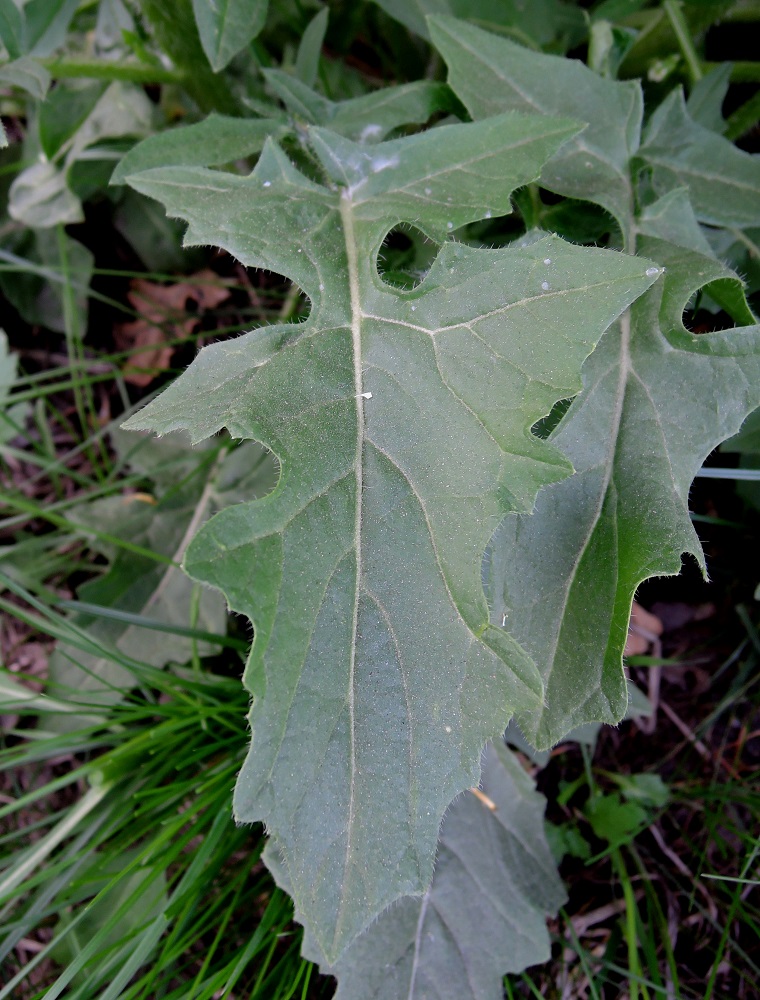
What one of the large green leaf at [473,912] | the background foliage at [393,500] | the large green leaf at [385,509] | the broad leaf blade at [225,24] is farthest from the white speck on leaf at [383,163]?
the large green leaf at [473,912]

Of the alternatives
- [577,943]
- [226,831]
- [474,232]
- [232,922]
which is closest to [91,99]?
[474,232]

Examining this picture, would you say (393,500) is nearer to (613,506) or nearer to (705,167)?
(613,506)

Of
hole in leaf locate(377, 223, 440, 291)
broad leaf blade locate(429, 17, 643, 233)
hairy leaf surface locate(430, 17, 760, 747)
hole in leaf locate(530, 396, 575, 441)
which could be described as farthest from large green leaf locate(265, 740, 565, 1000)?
broad leaf blade locate(429, 17, 643, 233)

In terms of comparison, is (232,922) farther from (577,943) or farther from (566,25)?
(566,25)

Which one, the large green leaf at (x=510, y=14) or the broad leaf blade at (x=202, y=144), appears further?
the large green leaf at (x=510, y=14)

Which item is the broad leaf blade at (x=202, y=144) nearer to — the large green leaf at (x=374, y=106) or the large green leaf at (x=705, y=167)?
the large green leaf at (x=374, y=106)

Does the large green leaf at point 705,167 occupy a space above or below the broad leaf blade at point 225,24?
below
